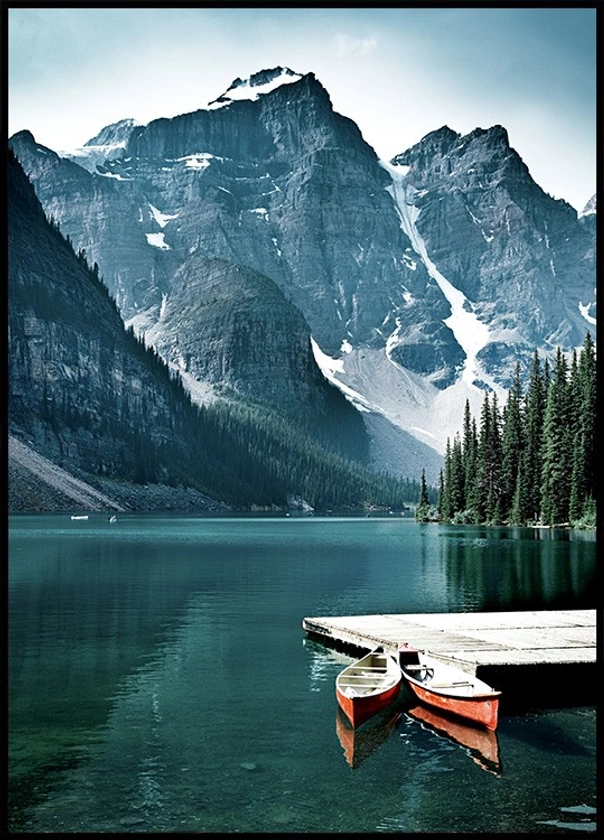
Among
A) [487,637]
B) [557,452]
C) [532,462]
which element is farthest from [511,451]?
[487,637]

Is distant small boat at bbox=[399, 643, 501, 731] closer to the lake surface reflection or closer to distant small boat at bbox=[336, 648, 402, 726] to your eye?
distant small boat at bbox=[336, 648, 402, 726]

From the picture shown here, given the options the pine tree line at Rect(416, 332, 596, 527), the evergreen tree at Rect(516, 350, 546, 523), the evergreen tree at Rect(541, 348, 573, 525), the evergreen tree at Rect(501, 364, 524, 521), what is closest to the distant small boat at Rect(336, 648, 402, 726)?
the pine tree line at Rect(416, 332, 596, 527)

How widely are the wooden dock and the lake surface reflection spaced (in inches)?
51.6

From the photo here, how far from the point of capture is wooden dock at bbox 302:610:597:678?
28641mm

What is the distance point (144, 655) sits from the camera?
116 feet

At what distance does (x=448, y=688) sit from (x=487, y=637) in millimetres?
8143

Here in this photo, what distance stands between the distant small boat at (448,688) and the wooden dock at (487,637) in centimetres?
64

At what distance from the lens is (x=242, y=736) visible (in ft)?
77.6

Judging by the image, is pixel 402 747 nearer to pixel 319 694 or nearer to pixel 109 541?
pixel 319 694

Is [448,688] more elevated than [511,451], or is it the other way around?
[511,451]

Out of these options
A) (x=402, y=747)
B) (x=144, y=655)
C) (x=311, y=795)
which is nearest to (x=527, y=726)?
(x=402, y=747)

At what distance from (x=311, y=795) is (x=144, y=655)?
1717 centimetres

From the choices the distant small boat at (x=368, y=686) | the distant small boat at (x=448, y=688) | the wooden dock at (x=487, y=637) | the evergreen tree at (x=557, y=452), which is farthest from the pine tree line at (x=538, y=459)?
the distant small boat at (x=368, y=686)

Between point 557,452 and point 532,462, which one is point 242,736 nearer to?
point 557,452
